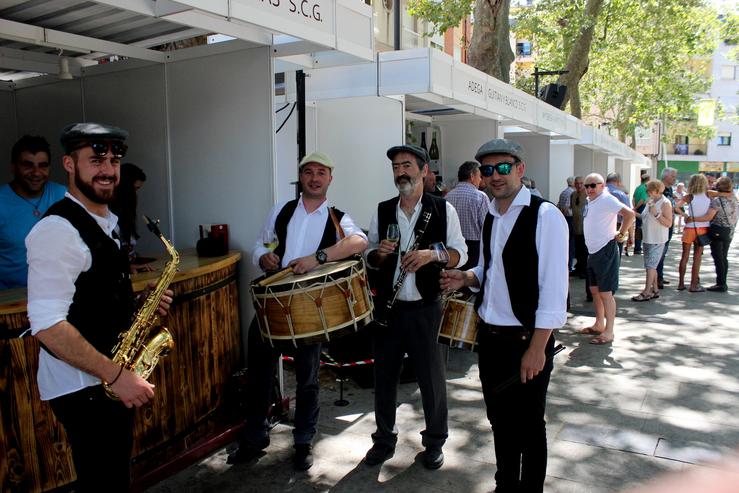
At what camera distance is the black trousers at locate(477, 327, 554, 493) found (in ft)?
10.3

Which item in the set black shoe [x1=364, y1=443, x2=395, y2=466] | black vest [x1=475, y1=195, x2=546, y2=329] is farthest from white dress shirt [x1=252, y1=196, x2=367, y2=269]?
black shoe [x1=364, y1=443, x2=395, y2=466]

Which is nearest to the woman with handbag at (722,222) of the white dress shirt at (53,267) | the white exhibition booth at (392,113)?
the white exhibition booth at (392,113)

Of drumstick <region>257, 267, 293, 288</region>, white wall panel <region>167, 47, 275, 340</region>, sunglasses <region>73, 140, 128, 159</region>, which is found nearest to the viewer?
sunglasses <region>73, 140, 128, 159</region>

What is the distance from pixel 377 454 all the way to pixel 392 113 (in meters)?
4.39

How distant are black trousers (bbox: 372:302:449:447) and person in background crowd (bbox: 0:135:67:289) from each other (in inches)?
97.0

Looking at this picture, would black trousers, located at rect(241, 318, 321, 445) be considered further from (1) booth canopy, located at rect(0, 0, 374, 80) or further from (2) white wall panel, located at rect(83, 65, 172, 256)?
(1) booth canopy, located at rect(0, 0, 374, 80)

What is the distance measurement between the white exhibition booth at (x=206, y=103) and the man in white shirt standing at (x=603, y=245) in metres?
3.78

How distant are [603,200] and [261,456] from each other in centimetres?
507

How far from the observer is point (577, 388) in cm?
563

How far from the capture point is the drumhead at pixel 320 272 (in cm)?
341

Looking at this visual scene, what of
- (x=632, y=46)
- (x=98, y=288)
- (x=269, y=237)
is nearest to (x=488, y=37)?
(x=269, y=237)

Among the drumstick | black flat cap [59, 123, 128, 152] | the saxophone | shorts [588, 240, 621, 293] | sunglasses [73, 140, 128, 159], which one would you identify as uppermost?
black flat cap [59, 123, 128, 152]

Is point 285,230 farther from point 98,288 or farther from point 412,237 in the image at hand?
point 98,288

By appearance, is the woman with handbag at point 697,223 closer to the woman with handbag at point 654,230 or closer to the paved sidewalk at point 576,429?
the woman with handbag at point 654,230
